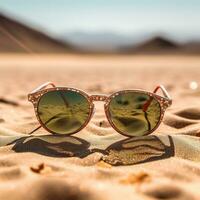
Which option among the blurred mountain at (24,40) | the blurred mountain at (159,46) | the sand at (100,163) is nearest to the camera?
the sand at (100,163)

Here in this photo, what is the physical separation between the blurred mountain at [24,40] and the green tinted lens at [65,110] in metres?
19.7

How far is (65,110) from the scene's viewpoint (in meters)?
2.18

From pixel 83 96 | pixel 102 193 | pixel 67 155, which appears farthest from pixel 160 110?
pixel 102 193

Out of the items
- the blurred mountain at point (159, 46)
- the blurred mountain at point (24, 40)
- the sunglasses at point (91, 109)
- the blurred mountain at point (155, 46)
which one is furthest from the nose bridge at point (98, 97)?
the blurred mountain at point (155, 46)

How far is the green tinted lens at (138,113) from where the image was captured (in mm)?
2123

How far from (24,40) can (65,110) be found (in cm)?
2648

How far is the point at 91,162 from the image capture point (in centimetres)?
179

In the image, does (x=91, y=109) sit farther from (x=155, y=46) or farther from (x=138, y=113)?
(x=155, y=46)

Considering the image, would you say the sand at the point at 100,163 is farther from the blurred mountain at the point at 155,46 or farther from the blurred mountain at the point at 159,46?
the blurred mountain at the point at 155,46

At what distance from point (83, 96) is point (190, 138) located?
21.2 inches

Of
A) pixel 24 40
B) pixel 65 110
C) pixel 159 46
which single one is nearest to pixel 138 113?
pixel 65 110

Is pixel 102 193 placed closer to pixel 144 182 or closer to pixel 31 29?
pixel 144 182

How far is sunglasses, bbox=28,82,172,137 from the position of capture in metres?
2.13

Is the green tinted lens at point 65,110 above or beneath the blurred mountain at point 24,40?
beneath
